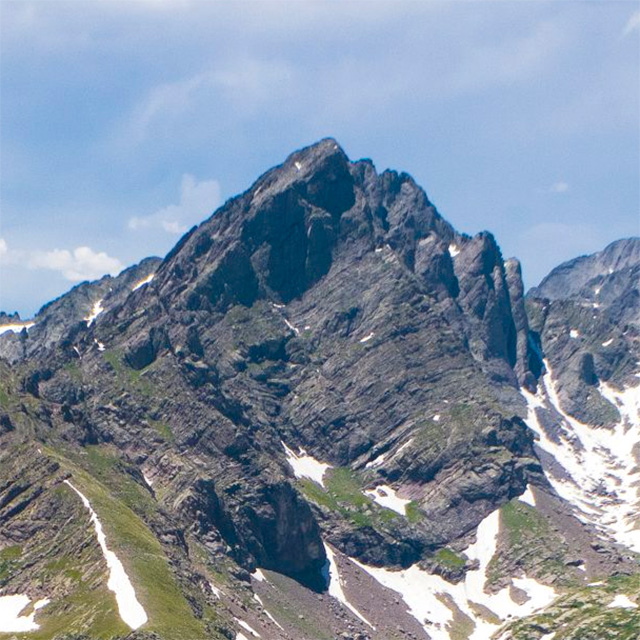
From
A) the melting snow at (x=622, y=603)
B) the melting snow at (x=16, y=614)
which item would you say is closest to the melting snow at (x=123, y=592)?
the melting snow at (x=16, y=614)

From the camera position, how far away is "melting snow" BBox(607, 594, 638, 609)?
615ft

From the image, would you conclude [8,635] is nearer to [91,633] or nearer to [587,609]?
[91,633]

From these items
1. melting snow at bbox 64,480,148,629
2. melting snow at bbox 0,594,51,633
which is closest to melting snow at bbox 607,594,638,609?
melting snow at bbox 64,480,148,629

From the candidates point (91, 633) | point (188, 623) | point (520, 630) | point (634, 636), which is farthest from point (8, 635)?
point (634, 636)

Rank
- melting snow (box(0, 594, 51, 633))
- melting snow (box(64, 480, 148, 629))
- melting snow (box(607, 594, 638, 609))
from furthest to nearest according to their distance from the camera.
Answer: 1. melting snow (box(607, 594, 638, 609))
2. melting snow (box(0, 594, 51, 633))
3. melting snow (box(64, 480, 148, 629))

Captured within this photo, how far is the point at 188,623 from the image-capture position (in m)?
174

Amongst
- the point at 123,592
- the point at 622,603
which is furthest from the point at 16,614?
the point at 622,603

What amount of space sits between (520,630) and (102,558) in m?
76.6

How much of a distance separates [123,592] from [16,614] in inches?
808

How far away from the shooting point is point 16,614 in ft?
603

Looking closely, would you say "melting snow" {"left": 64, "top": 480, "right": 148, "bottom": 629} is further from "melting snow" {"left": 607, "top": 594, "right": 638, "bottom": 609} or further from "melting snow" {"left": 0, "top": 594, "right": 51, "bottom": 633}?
"melting snow" {"left": 607, "top": 594, "right": 638, "bottom": 609}

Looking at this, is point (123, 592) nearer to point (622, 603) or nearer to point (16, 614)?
point (16, 614)

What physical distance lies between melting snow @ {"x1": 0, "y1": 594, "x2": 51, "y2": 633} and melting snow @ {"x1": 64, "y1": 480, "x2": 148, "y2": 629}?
496 inches

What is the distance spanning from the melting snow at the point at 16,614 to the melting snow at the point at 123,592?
41.3 ft
